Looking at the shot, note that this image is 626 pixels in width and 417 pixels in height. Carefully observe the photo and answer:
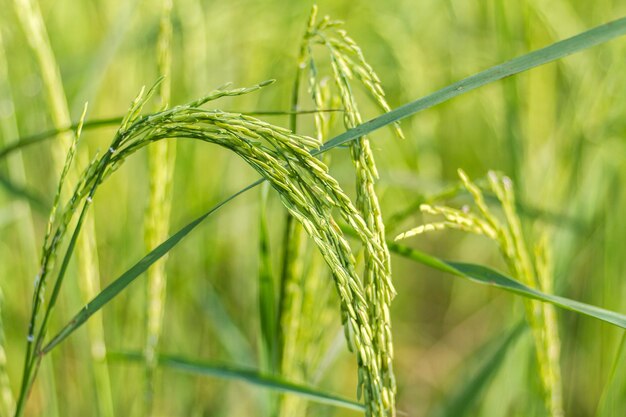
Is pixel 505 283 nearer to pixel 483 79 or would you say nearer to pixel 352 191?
pixel 483 79

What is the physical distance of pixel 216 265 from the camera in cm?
252

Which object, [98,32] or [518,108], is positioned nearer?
[518,108]

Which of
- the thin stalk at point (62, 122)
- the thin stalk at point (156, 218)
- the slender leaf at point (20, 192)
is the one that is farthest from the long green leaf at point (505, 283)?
the slender leaf at point (20, 192)

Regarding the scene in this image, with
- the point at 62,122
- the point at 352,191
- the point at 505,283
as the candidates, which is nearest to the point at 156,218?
the point at 62,122

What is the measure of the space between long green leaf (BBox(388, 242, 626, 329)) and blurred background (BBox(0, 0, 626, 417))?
0.20 metres

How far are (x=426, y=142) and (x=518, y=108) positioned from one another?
0.69m

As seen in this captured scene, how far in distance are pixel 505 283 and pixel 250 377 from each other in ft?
1.44

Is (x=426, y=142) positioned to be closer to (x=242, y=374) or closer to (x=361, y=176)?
(x=242, y=374)

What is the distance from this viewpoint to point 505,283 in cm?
107

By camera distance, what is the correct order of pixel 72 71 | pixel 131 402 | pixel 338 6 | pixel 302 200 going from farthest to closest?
pixel 338 6 → pixel 72 71 → pixel 131 402 → pixel 302 200

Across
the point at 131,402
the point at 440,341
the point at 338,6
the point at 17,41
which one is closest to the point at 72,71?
the point at 17,41

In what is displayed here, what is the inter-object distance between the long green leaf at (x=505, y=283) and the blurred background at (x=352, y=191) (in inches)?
8.0

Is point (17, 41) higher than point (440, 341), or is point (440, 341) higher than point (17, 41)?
point (17, 41)

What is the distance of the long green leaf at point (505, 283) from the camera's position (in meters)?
0.99
